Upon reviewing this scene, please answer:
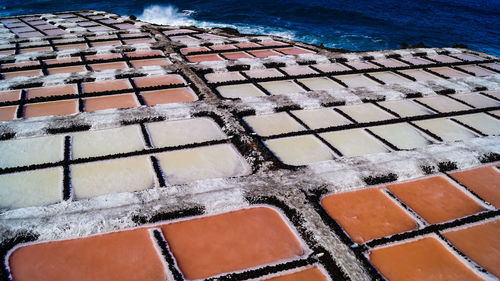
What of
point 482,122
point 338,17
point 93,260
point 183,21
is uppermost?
point 482,122

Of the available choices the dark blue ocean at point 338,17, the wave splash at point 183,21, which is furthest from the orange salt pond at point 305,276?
the wave splash at point 183,21

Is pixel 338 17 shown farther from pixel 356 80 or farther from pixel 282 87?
pixel 282 87

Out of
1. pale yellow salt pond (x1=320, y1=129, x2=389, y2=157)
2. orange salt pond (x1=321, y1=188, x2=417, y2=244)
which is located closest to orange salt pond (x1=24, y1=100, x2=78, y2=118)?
pale yellow salt pond (x1=320, y1=129, x2=389, y2=157)

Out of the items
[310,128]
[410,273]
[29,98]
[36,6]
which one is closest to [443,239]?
[410,273]

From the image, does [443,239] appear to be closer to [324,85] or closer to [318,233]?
[318,233]

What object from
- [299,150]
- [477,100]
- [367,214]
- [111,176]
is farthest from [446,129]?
[111,176]

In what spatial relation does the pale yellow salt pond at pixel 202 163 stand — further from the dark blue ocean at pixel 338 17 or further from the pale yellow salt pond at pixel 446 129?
the dark blue ocean at pixel 338 17
